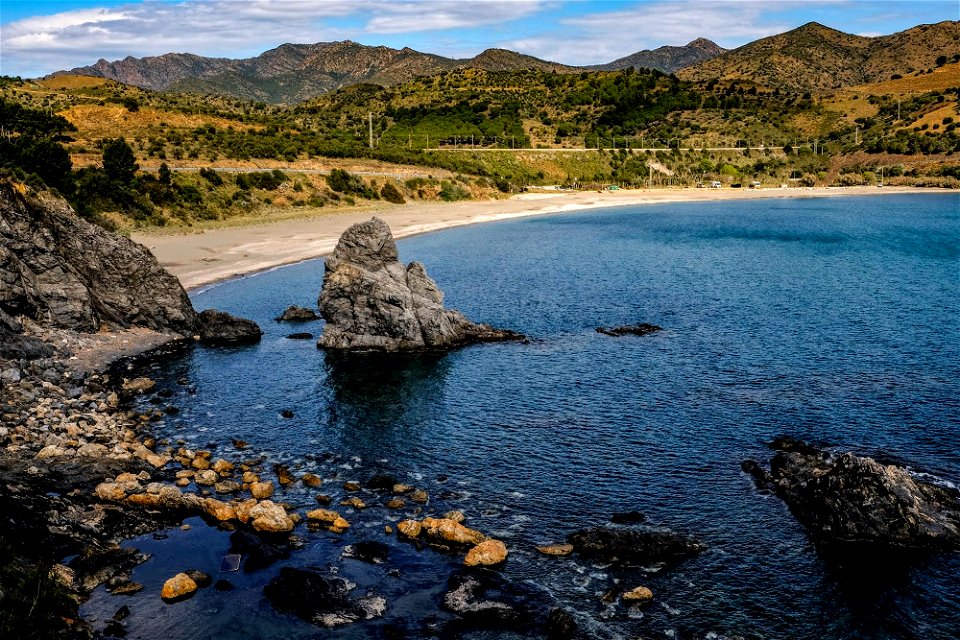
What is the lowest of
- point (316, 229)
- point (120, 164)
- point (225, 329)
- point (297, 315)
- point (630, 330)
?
point (630, 330)

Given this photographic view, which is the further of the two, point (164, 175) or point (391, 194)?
point (391, 194)

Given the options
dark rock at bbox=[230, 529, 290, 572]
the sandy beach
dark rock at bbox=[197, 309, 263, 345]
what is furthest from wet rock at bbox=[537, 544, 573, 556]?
the sandy beach

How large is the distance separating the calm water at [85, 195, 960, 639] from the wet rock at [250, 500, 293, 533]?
79 cm

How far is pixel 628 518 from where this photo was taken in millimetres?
23672

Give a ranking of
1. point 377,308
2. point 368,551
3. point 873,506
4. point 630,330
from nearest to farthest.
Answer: point 368,551 → point 873,506 → point 377,308 → point 630,330

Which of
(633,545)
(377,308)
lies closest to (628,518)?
(633,545)

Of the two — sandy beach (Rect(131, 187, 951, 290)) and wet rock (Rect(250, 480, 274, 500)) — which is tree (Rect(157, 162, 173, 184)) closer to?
sandy beach (Rect(131, 187, 951, 290))

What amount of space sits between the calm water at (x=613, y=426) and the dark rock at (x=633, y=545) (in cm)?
53

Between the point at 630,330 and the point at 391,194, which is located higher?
the point at 391,194

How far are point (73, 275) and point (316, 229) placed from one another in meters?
45.2

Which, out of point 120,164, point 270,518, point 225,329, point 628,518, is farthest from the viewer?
point 120,164

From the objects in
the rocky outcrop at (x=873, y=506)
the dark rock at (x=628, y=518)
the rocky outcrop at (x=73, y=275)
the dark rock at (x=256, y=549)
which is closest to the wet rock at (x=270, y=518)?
the dark rock at (x=256, y=549)

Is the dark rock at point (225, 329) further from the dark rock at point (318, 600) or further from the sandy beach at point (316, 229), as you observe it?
the dark rock at point (318, 600)

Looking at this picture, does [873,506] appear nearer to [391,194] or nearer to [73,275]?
Result: [73,275]
